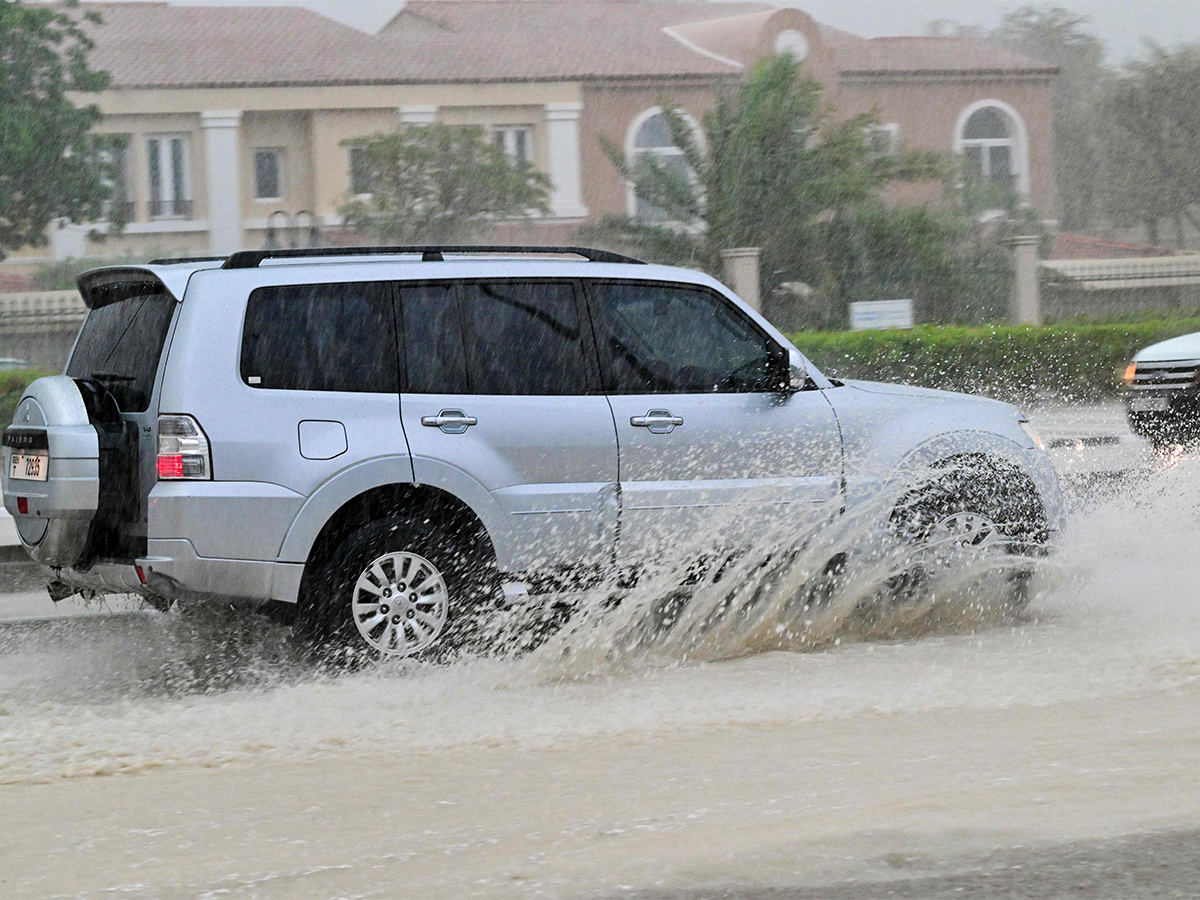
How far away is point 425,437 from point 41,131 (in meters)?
33.1

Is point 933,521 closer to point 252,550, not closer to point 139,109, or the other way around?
point 252,550

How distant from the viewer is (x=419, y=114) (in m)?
42.7

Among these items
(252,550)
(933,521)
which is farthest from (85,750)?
(933,521)

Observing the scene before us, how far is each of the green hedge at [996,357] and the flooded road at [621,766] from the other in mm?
21905

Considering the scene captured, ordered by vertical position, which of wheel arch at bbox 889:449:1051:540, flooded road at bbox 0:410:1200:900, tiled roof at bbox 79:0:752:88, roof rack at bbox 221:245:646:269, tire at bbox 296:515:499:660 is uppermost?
tiled roof at bbox 79:0:752:88

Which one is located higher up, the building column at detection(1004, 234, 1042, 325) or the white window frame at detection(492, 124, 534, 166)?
the white window frame at detection(492, 124, 534, 166)

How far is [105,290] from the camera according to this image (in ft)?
22.9

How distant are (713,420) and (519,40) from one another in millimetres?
41398

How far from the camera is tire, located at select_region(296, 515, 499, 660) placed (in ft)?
20.6

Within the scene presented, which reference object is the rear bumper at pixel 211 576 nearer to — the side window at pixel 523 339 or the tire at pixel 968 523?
the side window at pixel 523 339

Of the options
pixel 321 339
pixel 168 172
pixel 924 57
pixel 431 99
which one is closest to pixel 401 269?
pixel 321 339

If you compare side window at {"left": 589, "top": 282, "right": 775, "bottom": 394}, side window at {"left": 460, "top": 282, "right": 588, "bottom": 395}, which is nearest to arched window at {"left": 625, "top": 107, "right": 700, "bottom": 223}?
side window at {"left": 589, "top": 282, "right": 775, "bottom": 394}

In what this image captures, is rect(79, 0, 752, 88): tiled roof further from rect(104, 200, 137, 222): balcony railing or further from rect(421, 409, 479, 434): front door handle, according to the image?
rect(421, 409, 479, 434): front door handle

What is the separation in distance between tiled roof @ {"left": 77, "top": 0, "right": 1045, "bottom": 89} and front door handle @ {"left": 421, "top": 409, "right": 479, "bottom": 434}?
121ft
